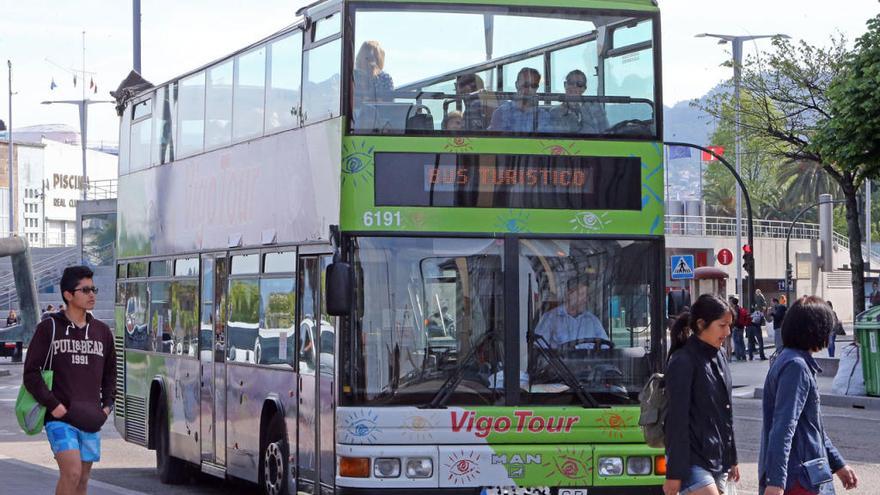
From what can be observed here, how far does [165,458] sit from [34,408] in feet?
20.4

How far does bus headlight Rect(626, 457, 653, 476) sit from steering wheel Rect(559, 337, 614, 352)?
745mm

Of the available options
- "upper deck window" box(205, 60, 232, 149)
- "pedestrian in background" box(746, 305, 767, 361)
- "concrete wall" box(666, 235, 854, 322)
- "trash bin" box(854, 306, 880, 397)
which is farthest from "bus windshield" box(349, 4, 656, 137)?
"concrete wall" box(666, 235, 854, 322)

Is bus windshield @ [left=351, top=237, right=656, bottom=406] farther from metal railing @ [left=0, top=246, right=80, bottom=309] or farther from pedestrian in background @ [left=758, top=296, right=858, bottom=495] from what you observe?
metal railing @ [left=0, top=246, right=80, bottom=309]

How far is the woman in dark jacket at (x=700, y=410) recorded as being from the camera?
280 inches

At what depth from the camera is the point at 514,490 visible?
32.9 feet

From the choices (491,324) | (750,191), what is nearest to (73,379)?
(491,324)

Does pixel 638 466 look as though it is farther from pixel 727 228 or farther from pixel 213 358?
pixel 727 228

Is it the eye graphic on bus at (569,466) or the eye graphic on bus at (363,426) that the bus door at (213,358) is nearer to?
the eye graphic on bus at (363,426)

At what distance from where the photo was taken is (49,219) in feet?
378

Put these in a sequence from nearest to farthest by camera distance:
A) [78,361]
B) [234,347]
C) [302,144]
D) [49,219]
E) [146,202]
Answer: [78,361] < [302,144] < [234,347] < [146,202] < [49,219]

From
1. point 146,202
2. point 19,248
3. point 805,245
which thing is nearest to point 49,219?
point 805,245

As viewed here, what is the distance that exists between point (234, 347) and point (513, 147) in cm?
375

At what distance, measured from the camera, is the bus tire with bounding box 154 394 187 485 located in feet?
49.2

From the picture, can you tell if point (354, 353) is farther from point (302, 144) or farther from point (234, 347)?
point (234, 347)
